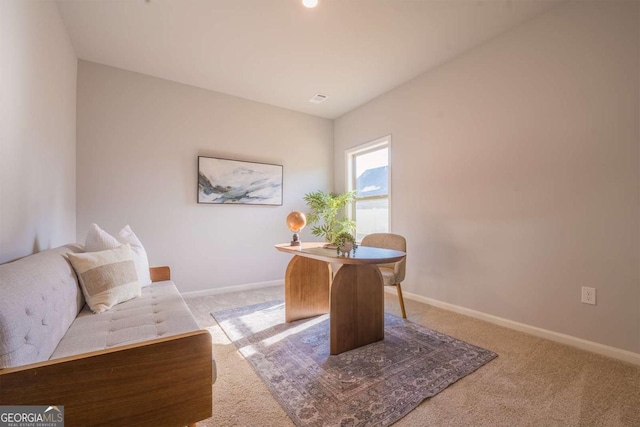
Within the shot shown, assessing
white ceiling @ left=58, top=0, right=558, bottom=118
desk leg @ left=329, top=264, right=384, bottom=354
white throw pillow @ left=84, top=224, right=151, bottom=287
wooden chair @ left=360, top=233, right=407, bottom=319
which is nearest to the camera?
white throw pillow @ left=84, top=224, right=151, bottom=287

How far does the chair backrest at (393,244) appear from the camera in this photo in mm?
2440

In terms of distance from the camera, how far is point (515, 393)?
57.0 inches

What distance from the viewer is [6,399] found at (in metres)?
0.74

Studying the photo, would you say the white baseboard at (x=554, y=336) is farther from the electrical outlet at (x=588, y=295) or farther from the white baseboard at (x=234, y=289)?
the white baseboard at (x=234, y=289)

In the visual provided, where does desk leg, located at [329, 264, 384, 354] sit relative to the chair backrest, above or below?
below

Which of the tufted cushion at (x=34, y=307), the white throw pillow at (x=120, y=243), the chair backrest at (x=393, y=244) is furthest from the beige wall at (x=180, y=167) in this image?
the tufted cushion at (x=34, y=307)

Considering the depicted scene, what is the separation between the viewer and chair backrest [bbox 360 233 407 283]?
2.44 m

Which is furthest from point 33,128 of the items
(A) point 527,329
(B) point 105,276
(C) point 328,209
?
(A) point 527,329

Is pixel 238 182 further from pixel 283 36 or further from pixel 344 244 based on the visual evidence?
pixel 344 244

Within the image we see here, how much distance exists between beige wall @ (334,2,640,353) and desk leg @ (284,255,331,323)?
1.19 metres

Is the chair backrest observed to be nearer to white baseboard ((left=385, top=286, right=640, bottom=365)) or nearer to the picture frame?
white baseboard ((left=385, top=286, right=640, bottom=365))

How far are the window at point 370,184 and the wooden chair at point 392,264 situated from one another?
0.74m

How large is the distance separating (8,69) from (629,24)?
11.8 ft

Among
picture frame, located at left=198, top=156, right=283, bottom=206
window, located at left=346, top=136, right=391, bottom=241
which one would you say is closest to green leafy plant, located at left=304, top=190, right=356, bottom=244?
window, located at left=346, top=136, right=391, bottom=241
